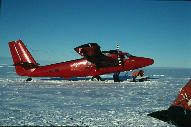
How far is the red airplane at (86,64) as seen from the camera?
16.1m

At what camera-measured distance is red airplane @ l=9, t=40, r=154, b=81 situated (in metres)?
16.1

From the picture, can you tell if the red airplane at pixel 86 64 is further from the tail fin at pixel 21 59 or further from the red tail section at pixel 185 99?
the red tail section at pixel 185 99

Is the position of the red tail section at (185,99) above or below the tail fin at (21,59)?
below

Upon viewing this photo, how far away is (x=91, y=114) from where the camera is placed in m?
5.05

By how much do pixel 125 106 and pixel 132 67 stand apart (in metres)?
10.7

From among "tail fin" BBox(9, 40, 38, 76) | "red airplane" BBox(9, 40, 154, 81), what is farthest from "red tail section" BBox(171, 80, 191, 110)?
"tail fin" BBox(9, 40, 38, 76)

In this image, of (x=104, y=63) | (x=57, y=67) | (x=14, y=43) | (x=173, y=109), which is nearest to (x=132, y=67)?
(x=104, y=63)

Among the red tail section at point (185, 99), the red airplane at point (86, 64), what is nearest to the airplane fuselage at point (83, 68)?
the red airplane at point (86, 64)

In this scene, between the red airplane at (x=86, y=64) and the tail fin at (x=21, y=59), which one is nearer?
the red airplane at (x=86, y=64)

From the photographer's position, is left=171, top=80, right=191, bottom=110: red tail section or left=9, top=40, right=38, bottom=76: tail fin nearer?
left=171, top=80, right=191, bottom=110: red tail section

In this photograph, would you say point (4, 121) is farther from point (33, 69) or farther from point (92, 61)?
point (33, 69)

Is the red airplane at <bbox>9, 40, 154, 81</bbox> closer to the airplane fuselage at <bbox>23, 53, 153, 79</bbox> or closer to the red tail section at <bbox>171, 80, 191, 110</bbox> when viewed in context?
the airplane fuselage at <bbox>23, 53, 153, 79</bbox>

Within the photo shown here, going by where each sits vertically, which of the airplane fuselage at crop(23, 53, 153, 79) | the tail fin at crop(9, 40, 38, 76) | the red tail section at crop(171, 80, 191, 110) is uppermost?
the tail fin at crop(9, 40, 38, 76)


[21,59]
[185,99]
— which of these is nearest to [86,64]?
[21,59]
